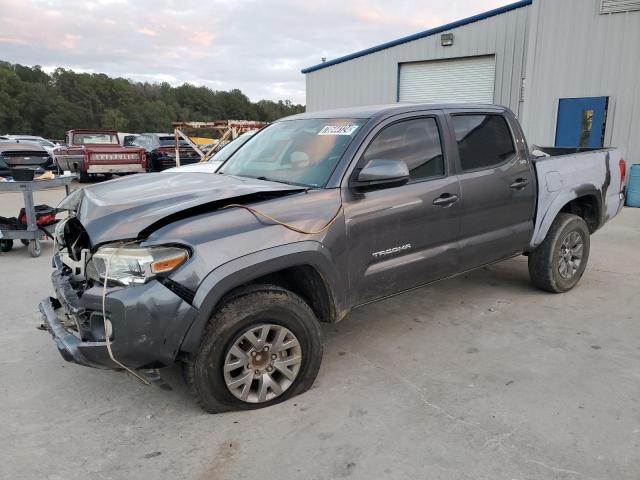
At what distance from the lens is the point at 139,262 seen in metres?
2.60

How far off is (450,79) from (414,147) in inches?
522

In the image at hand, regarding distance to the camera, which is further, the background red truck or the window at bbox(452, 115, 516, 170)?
the background red truck

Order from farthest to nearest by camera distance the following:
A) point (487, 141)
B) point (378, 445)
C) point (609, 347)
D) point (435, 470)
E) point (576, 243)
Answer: point (576, 243)
point (487, 141)
point (609, 347)
point (378, 445)
point (435, 470)

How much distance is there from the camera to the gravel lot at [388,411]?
8.18 ft

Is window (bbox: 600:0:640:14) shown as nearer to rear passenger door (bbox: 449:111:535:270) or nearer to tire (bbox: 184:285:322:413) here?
rear passenger door (bbox: 449:111:535:270)

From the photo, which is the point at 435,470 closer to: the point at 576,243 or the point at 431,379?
the point at 431,379

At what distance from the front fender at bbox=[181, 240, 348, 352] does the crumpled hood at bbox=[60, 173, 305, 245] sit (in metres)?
0.39

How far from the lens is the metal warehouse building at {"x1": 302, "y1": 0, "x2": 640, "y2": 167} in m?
10.7

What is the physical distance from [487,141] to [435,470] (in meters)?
2.77

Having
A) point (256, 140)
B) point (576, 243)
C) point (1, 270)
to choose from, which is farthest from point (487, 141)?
point (1, 270)

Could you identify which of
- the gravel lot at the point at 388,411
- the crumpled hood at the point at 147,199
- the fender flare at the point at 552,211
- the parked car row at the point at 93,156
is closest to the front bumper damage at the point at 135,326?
the crumpled hood at the point at 147,199

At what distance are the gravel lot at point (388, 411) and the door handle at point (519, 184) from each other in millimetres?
1124

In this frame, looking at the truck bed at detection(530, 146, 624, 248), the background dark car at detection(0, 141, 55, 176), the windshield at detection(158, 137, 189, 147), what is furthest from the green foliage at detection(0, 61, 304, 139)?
the truck bed at detection(530, 146, 624, 248)

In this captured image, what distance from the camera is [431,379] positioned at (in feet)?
10.9
